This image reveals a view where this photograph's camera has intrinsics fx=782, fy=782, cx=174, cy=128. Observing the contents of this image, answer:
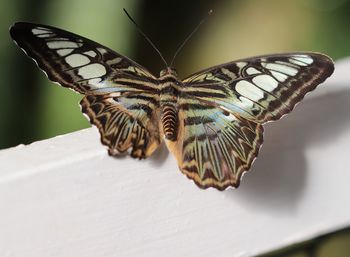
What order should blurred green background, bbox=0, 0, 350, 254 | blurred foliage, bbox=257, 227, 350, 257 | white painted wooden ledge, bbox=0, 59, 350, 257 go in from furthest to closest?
blurred green background, bbox=0, 0, 350, 254
blurred foliage, bbox=257, 227, 350, 257
white painted wooden ledge, bbox=0, 59, 350, 257

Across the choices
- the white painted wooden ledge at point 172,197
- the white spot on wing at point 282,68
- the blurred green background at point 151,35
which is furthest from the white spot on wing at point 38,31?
the blurred green background at point 151,35

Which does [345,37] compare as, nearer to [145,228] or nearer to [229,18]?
[229,18]

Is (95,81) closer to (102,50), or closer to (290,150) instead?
(102,50)

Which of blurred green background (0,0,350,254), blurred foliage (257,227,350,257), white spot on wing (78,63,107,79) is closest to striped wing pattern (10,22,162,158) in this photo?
white spot on wing (78,63,107,79)

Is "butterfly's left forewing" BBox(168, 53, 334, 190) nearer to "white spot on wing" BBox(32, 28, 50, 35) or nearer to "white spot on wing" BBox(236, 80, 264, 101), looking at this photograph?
"white spot on wing" BBox(236, 80, 264, 101)

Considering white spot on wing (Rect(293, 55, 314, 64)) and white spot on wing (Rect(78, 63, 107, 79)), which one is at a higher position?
white spot on wing (Rect(293, 55, 314, 64))

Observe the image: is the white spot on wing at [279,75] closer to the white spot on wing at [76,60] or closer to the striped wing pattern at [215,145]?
the striped wing pattern at [215,145]

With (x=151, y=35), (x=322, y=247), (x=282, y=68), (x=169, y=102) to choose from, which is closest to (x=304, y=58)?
(x=282, y=68)

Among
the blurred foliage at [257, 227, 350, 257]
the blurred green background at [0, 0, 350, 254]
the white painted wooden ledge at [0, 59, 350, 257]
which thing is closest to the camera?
the white painted wooden ledge at [0, 59, 350, 257]
